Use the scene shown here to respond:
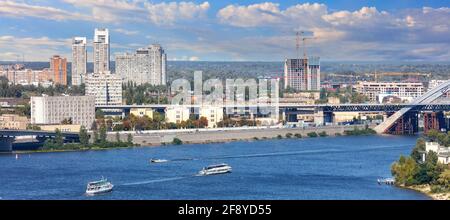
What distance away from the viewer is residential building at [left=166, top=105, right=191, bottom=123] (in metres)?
15.3

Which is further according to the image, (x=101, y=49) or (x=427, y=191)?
(x=101, y=49)

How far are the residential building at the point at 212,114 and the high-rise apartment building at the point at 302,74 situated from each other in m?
10.3

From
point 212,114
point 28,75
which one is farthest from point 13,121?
point 28,75

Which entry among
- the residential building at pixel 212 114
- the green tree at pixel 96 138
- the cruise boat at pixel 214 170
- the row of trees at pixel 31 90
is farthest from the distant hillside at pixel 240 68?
the cruise boat at pixel 214 170

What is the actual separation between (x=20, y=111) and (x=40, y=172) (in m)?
7.25

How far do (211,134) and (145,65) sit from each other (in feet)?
36.9

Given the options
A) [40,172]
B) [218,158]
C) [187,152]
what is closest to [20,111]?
[187,152]

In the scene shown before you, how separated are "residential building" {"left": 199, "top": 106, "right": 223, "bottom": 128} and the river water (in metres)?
2.78

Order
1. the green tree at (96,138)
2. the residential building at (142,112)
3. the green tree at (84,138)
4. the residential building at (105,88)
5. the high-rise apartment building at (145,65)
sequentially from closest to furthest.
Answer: the green tree at (84,138)
the green tree at (96,138)
the residential building at (142,112)
the residential building at (105,88)
the high-rise apartment building at (145,65)

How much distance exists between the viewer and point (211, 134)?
13539mm

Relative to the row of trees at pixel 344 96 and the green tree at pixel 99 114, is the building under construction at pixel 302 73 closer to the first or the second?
the row of trees at pixel 344 96

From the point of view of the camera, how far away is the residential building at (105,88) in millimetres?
18266

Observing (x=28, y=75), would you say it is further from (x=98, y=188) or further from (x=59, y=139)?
(x=98, y=188)

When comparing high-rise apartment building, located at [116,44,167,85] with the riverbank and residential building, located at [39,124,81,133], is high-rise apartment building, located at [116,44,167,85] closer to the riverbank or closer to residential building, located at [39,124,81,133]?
residential building, located at [39,124,81,133]
